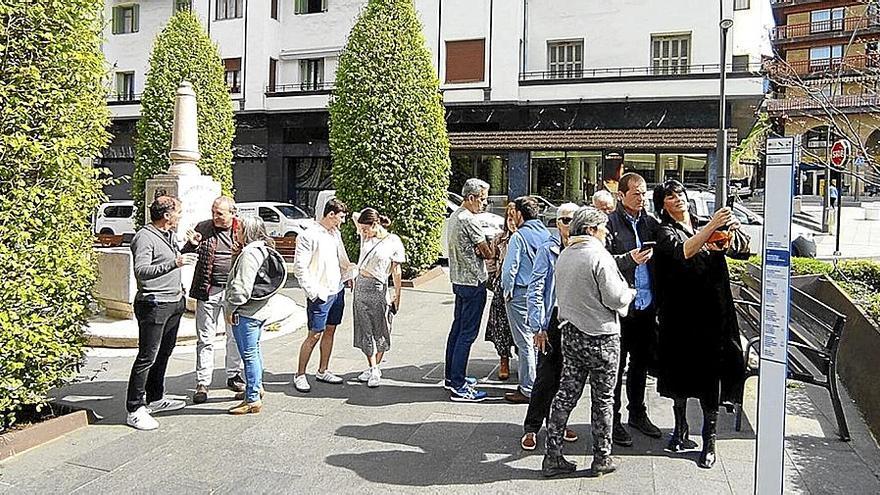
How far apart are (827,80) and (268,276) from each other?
9.62 metres

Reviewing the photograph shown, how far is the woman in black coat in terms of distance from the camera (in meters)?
4.61

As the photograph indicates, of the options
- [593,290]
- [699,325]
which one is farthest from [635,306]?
[593,290]

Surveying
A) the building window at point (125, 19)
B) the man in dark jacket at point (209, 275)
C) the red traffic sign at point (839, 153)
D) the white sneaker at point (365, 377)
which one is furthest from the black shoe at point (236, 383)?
the building window at point (125, 19)

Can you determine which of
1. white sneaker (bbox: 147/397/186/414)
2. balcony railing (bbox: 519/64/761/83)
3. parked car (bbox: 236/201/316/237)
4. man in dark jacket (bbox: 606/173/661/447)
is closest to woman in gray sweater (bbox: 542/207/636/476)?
man in dark jacket (bbox: 606/173/661/447)

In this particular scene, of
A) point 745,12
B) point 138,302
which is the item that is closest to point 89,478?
point 138,302

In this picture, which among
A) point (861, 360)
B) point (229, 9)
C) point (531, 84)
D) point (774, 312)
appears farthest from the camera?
point (229, 9)

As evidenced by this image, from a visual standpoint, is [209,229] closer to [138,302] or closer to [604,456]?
[138,302]

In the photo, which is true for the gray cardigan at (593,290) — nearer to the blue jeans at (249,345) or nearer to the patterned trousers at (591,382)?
the patterned trousers at (591,382)

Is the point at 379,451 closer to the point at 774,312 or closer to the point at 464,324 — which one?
the point at 464,324

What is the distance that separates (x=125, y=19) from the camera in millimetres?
29750

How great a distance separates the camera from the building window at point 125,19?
29.4 m

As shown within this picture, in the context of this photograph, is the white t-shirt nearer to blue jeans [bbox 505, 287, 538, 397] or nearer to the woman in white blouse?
the woman in white blouse

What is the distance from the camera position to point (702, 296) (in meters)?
4.64

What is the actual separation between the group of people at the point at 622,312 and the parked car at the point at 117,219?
21.2 m
